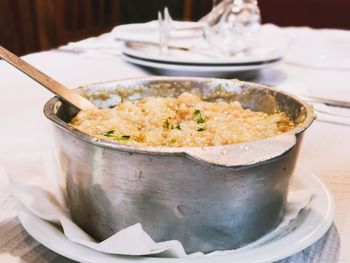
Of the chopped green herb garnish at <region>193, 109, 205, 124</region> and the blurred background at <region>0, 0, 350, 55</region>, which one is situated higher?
the chopped green herb garnish at <region>193, 109, 205, 124</region>

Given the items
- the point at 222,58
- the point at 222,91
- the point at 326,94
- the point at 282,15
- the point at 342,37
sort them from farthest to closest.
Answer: the point at 282,15
the point at 342,37
the point at 222,58
the point at 326,94
the point at 222,91

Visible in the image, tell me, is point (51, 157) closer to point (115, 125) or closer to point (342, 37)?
point (115, 125)

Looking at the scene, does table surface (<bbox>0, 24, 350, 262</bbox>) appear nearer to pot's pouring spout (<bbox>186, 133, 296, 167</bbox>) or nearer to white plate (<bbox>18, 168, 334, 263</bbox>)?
white plate (<bbox>18, 168, 334, 263</bbox>)

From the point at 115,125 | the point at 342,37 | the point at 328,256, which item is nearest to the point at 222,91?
the point at 115,125

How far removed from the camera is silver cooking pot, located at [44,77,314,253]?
48 cm

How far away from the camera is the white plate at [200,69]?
121cm

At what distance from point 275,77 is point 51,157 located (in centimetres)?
76

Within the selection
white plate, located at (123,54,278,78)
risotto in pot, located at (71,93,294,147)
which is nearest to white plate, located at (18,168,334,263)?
risotto in pot, located at (71,93,294,147)

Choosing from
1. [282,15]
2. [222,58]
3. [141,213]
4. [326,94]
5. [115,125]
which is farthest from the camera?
[282,15]

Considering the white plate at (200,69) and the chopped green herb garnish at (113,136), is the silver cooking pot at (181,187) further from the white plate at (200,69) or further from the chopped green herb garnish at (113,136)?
the white plate at (200,69)

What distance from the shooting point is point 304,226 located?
22.2 inches

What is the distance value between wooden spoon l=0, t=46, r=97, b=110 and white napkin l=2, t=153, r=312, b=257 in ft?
0.28

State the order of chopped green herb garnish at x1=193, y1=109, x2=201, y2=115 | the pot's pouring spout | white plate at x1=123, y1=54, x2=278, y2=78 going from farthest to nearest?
1. white plate at x1=123, y1=54, x2=278, y2=78
2. chopped green herb garnish at x1=193, y1=109, x2=201, y2=115
3. the pot's pouring spout

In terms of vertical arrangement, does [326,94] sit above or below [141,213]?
below
